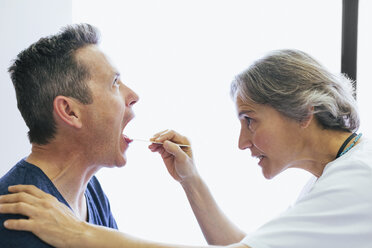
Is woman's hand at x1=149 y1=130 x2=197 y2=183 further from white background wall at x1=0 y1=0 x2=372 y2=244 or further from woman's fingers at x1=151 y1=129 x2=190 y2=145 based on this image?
white background wall at x1=0 y1=0 x2=372 y2=244

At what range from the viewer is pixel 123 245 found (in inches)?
40.2

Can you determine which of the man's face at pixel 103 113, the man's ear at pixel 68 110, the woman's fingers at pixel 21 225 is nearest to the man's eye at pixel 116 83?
the man's face at pixel 103 113

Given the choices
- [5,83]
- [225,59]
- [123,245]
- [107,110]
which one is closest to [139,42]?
[225,59]

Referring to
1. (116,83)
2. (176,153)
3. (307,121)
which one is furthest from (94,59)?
(307,121)

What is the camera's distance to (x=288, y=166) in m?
1.30

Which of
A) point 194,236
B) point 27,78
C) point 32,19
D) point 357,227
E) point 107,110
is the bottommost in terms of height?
point 194,236

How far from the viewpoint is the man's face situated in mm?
1192

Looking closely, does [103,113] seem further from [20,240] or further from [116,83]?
[20,240]

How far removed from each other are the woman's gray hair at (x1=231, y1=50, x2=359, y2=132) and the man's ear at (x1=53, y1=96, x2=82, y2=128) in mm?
486

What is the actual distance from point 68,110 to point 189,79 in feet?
2.64

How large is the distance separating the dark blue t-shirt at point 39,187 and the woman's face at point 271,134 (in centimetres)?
53

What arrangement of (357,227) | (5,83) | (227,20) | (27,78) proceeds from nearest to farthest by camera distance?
1. (357,227)
2. (27,78)
3. (5,83)
4. (227,20)

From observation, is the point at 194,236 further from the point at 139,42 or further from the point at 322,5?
the point at 322,5

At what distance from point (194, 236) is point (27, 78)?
109cm
